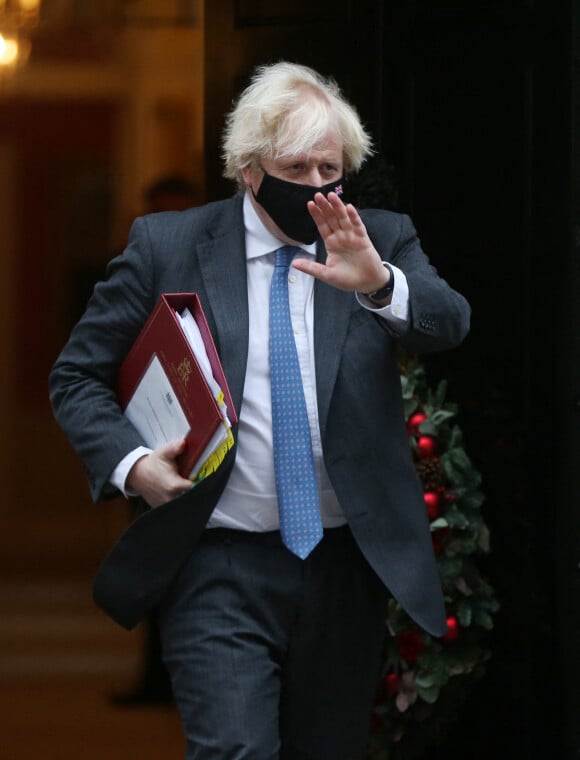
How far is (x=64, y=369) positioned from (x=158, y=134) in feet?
5.69

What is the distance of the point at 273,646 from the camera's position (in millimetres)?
3953

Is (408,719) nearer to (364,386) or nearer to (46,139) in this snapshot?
(364,386)

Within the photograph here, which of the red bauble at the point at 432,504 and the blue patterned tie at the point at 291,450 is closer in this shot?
the blue patterned tie at the point at 291,450

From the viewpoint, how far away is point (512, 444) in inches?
221

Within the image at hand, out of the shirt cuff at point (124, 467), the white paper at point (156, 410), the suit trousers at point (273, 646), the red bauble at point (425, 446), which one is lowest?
the suit trousers at point (273, 646)

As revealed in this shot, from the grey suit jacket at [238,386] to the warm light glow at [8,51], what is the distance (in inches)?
66.0

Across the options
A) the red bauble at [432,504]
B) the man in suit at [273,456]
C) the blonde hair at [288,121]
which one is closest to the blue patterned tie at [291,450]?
the man in suit at [273,456]

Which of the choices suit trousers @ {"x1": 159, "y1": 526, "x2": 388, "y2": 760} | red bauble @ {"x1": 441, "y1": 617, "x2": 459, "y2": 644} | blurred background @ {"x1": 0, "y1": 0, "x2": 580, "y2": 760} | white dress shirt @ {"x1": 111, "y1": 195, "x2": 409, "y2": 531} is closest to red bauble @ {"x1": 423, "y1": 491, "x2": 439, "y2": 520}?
red bauble @ {"x1": 441, "y1": 617, "x2": 459, "y2": 644}

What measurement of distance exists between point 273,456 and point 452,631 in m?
1.64

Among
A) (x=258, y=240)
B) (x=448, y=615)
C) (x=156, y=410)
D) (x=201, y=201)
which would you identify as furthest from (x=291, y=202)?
(x=448, y=615)

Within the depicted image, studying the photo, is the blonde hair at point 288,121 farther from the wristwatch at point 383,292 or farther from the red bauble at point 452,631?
the red bauble at point 452,631

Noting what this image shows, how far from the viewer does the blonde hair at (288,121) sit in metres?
3.92

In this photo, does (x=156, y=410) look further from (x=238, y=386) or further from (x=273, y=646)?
(x=273, y=646)

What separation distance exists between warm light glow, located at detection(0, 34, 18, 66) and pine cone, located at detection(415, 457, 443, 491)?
74.9 inches
